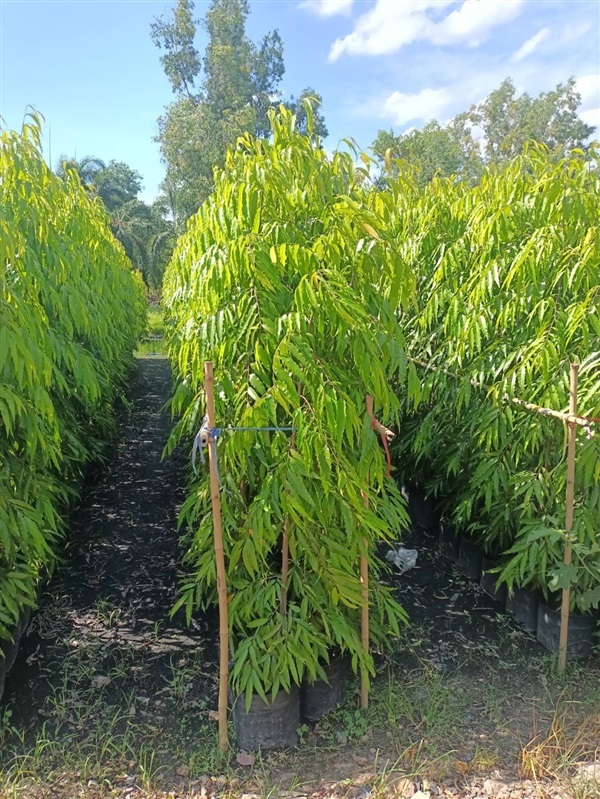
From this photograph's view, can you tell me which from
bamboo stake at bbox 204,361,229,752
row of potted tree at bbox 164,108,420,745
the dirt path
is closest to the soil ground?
the dirt path

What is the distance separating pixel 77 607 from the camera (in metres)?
2.71

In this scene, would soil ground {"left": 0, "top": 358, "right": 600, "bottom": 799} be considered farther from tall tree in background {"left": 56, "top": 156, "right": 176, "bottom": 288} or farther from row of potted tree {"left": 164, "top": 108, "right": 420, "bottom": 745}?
tall tree in background {"left": 56, "top": 156, "right": 176, "bottom": 288}

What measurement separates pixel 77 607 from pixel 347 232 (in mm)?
2256

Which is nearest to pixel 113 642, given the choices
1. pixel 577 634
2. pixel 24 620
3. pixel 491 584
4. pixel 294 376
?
pixel 24 620

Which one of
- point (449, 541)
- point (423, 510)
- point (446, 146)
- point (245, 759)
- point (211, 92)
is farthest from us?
point (446, 146)

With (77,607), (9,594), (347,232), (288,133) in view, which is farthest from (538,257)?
(77,607)

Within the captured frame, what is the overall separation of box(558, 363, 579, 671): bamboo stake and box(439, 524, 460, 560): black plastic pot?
969mm

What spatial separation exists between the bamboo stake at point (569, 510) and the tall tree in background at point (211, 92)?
61.1 ft

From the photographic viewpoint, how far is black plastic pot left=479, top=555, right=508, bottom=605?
2.82 m

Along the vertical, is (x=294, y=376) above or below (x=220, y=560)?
above

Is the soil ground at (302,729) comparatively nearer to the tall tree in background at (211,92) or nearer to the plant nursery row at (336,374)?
the plant nursery row at (336,374)

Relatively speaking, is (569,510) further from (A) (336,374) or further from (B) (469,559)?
(A) (336,374)

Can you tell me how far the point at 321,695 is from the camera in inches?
79.0

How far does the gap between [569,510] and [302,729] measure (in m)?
1.34
